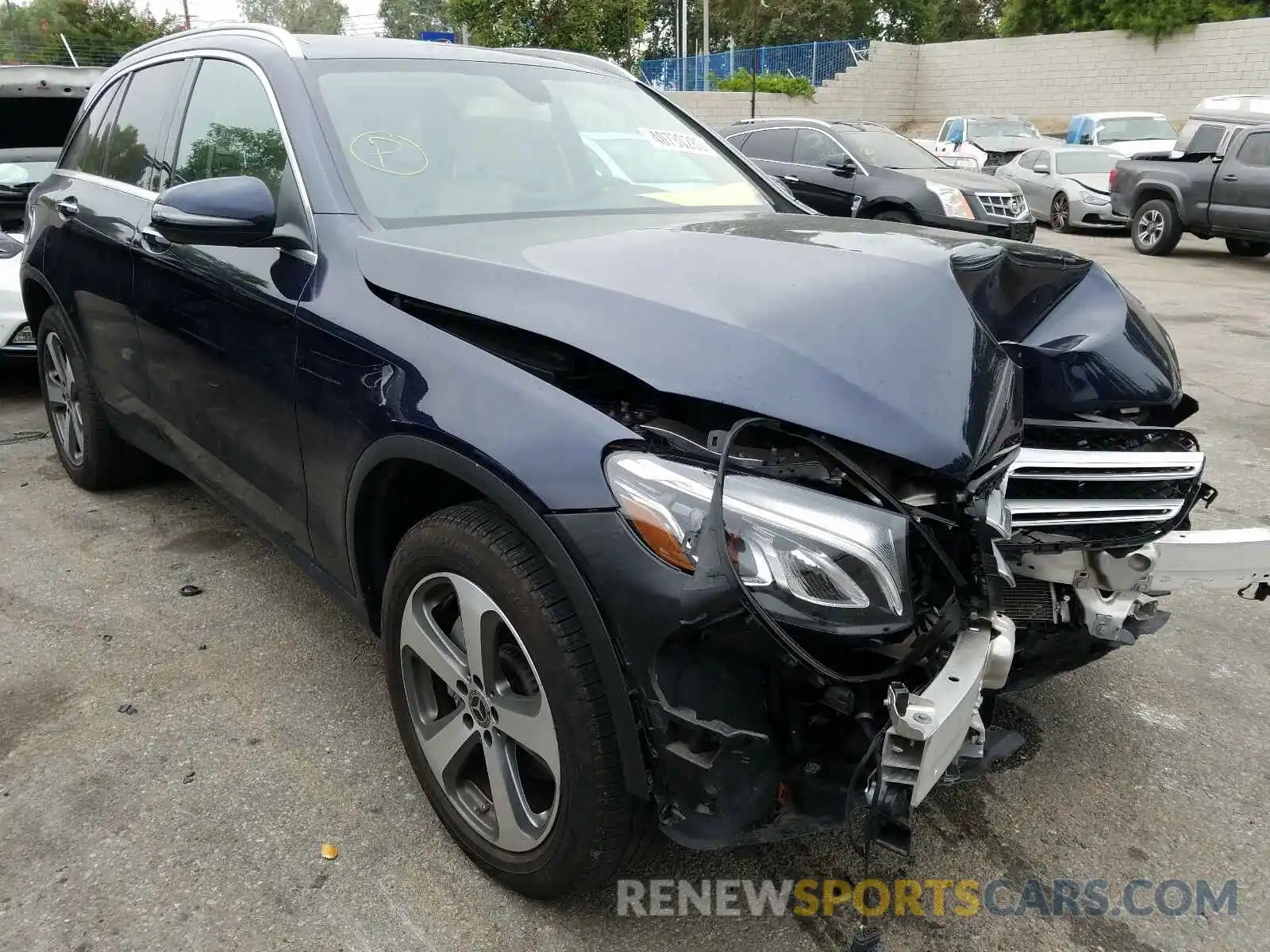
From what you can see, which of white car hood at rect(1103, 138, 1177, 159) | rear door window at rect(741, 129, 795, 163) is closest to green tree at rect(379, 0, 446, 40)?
white car hood at rect(1103, 138, 1177, 159)

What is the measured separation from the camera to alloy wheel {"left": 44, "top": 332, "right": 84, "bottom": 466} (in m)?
4.32

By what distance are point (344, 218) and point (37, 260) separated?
273 centimetres

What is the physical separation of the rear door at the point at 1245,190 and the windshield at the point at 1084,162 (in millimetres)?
4082

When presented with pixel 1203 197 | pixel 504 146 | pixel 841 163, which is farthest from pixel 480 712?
pixel 1203 197

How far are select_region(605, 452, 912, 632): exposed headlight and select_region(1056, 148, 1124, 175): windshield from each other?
16.8m

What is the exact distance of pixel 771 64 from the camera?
112 feet

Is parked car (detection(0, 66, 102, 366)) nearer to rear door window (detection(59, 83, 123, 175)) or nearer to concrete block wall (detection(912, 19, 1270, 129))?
rear door window (detection(59, 83, 123, 175))

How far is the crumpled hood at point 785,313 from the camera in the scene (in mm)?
1737

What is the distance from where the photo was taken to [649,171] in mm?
3189

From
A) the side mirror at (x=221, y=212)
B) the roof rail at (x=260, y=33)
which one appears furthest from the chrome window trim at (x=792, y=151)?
the side mirror at (x=221, y=212)

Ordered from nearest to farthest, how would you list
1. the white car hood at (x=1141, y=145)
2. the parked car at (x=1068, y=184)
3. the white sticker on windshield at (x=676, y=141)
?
1. the white sticker on windshield at (x=676, y=141)
2. the parked car at (x=1068, y=184)
3. the white car hood at (x=1141, y=145)

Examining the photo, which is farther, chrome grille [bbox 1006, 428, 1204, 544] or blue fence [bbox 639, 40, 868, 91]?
blue fence [bbox 639, 40, 868, 91]

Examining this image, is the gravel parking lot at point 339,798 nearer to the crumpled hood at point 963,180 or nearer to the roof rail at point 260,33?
the roof rail at point 260,33

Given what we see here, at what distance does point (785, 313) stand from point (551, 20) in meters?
22.7
